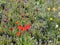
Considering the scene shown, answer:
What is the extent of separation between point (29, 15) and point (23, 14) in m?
0.16

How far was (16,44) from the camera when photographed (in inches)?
189

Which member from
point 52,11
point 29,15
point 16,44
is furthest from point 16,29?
point 52,11

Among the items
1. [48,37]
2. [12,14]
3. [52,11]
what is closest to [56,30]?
[48,37]

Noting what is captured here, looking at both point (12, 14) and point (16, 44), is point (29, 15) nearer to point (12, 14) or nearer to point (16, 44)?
point (12, 14)

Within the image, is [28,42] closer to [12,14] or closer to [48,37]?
[48,37]

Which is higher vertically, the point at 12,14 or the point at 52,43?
the point at 12,14

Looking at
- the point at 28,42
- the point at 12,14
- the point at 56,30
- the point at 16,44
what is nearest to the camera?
the point at 28,42

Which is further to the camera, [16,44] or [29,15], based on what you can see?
[29,15]

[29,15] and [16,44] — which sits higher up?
[29,15]

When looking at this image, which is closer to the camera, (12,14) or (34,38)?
(34,38)

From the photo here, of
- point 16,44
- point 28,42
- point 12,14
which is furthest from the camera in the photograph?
point 12,14

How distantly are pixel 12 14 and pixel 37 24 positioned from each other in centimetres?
77

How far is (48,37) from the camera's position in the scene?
4.95 m

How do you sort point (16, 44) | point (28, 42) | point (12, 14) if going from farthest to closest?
point (12, 14) → point (16, 44) → point (28, 42)
